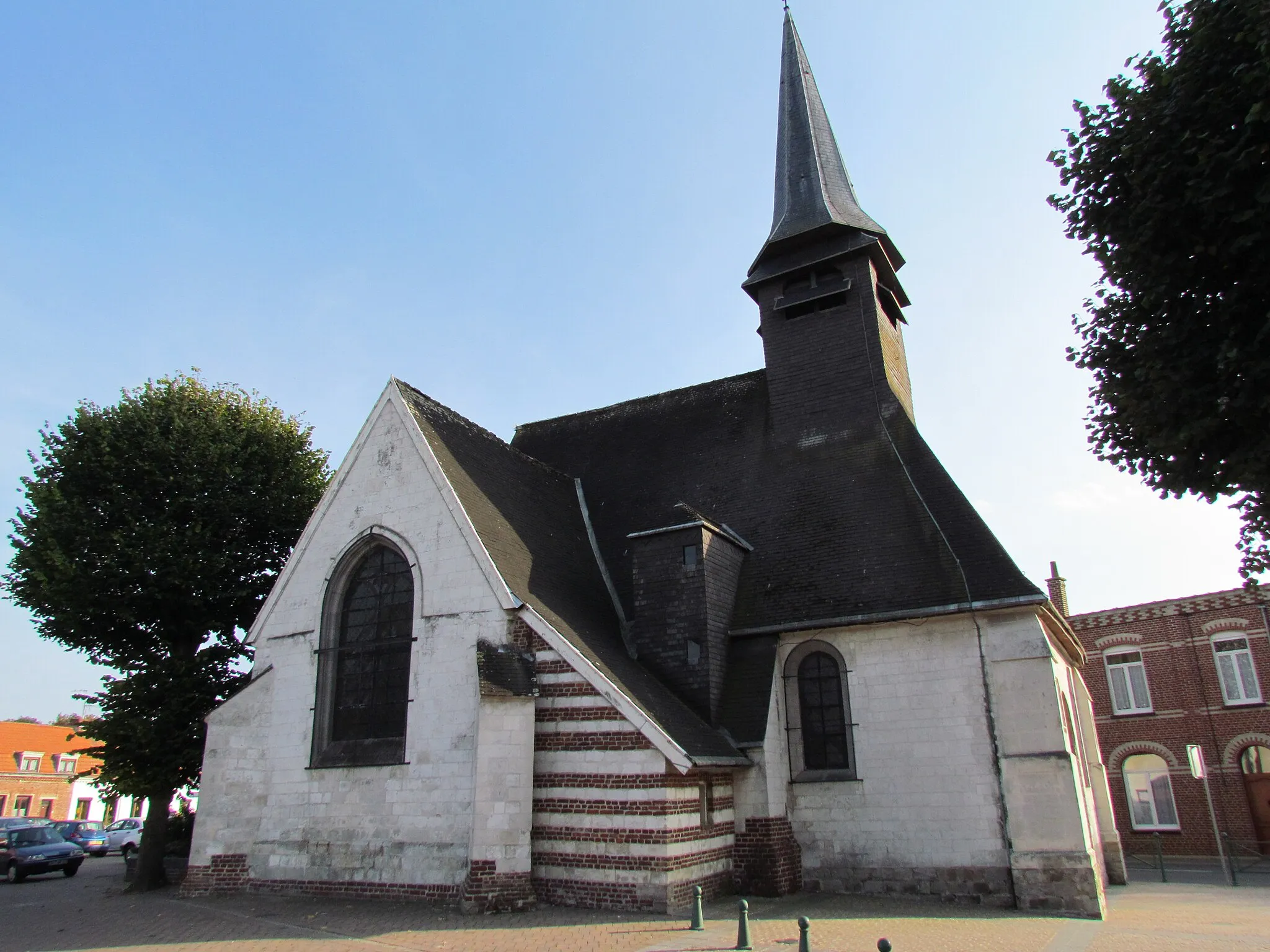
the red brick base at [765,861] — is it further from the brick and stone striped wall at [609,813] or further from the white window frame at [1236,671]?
the white window frame at [1236,671]

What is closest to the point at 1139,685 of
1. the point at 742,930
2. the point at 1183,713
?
the point at 1183,713

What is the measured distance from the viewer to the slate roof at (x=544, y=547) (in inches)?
526

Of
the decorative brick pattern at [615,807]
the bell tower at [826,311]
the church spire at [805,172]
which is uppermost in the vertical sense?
the church spire at [805,172]

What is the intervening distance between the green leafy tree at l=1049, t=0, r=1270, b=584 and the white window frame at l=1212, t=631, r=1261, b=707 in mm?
18897

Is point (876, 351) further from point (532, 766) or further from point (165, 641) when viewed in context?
point (165, 641)

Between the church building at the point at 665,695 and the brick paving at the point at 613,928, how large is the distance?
0.57 meters

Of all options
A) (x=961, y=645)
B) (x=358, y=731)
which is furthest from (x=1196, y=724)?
(x=358, y=731)

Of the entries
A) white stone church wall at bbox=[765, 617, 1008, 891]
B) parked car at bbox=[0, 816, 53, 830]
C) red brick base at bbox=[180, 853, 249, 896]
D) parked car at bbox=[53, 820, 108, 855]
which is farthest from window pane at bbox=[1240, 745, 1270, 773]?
parked car at bbox=[53, 820, 108, 855]

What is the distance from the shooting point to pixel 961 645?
45.1 ft

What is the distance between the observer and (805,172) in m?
21.2

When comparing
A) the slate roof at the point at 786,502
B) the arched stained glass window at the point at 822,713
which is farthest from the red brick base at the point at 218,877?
the arched stained glass window at the point at 822,713

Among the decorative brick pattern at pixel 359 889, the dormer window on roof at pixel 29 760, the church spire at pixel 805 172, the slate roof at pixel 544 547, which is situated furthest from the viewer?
the dormer window on roof at pixel 29 760

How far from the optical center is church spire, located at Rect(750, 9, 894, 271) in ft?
64.8

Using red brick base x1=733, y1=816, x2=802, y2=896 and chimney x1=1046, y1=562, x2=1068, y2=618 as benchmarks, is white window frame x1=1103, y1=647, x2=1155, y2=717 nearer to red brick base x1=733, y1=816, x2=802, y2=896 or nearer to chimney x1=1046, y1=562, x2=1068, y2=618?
chimney x1=1046, y1=562, x2=1068, y2=618
